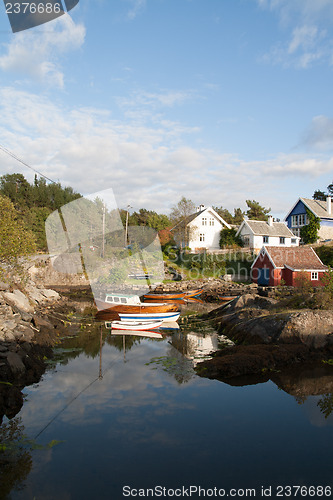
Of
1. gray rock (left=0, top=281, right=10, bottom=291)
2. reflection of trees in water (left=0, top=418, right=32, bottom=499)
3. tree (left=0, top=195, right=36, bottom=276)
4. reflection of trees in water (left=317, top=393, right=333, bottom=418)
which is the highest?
tree (left=0, top=195, right=36, bottom=276)

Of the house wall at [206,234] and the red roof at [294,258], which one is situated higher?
the house wall at [206,234]

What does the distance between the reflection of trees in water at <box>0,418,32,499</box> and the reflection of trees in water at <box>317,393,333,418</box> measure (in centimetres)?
890

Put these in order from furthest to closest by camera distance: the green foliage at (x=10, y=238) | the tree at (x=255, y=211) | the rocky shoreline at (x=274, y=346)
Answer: the tree at (x=255, y=211) < the green foliage at (x=10, y=238) < the rocky shoreline at (x=274, y=346)

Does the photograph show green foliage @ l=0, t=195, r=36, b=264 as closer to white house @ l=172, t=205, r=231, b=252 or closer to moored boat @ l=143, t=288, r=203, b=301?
moored boat @ l=143, t=288, r=203, b=301

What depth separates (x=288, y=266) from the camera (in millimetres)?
37562

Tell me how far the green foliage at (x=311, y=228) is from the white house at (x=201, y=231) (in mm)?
13984

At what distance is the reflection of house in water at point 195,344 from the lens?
Answer: 53.5 feet

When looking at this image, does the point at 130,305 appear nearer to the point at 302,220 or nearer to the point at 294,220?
the point at 302,220

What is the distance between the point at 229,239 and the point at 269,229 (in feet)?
23.5

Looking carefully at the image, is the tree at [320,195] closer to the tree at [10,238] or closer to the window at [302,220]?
the window at [302,220]

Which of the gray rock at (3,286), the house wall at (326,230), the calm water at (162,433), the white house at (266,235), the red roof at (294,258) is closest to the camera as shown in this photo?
the calm water at (162,433)

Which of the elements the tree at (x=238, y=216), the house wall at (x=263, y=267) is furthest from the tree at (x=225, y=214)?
the house wall at (x=263, y=267)

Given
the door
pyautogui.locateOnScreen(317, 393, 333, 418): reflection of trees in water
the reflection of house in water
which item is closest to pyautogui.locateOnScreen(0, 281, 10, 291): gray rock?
the reflection of house in water

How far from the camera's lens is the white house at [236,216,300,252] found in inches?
2071
